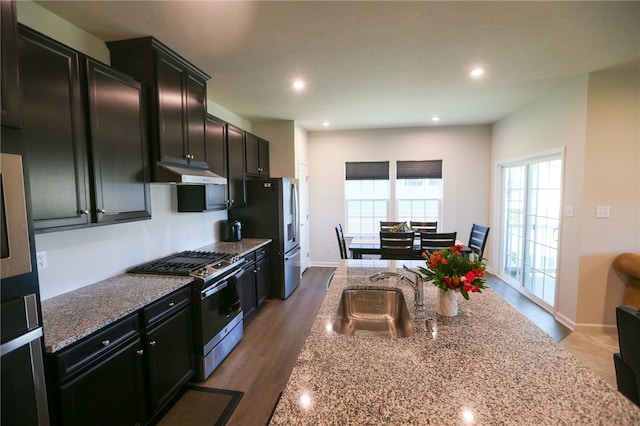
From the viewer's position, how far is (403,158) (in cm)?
565

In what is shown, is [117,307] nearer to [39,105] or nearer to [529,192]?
[39,105]

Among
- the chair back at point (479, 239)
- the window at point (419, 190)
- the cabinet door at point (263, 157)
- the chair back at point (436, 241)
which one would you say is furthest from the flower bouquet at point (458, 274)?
the window at point (419, 190)

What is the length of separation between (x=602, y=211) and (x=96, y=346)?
14.5ft

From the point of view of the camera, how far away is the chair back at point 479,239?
157 inches

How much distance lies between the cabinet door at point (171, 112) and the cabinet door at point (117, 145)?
140mm

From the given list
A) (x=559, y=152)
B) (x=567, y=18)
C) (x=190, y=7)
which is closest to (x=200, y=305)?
(x=190, y=7)

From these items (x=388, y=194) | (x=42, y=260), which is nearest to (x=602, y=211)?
(x=388, y=194)

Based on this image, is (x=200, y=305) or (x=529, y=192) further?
(x=529, y=192)

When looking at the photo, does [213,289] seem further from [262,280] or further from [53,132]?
[53,132]

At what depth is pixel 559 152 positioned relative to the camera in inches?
138

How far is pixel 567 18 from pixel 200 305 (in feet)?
11.1

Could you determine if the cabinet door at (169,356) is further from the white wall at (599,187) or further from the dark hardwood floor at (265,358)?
the white wall at (599,187)

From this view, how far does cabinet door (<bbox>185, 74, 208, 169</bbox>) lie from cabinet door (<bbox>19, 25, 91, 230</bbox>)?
0.95m

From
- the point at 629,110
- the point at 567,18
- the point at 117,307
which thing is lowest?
the point at 117,307
